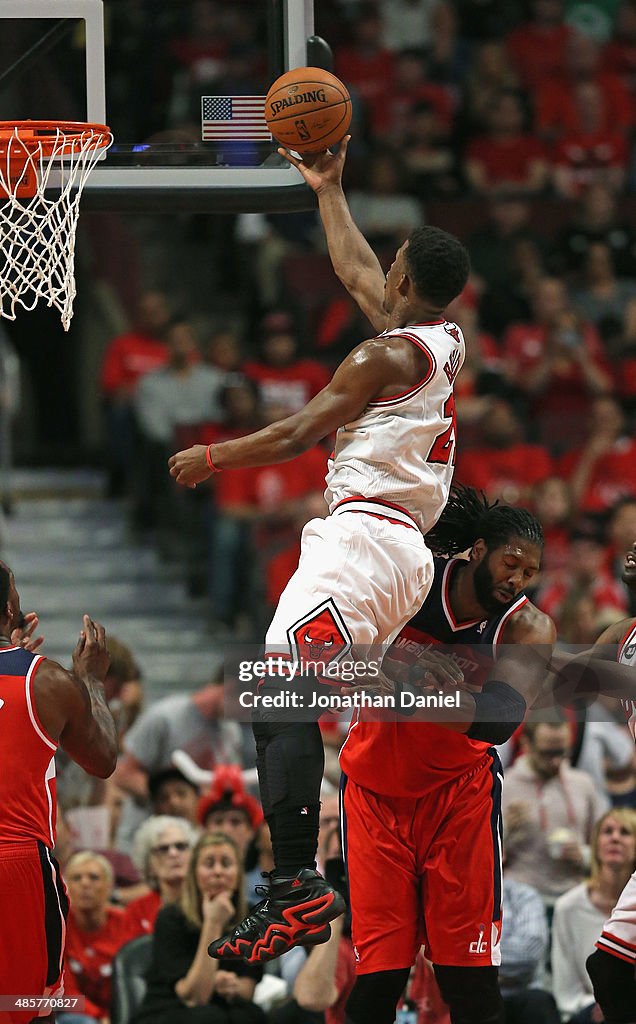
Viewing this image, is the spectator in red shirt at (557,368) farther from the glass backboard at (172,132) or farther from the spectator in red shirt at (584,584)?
the glass backboard at (172,132)

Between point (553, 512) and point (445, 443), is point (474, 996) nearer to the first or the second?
point (445, 443)

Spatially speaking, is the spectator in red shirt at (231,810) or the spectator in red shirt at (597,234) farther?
the spectator in red shirt at (597,234)

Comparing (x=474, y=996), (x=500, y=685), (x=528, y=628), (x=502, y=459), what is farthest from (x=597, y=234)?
(x=474, y=996)

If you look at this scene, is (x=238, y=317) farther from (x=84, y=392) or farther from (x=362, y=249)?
(x=362, y=249)

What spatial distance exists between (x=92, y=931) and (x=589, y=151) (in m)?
8.94

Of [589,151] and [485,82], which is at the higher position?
[485,82]

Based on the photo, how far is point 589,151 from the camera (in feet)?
45.4

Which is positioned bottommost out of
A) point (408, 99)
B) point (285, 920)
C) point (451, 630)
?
point (285, 920)

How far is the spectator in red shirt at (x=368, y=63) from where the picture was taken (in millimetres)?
13758

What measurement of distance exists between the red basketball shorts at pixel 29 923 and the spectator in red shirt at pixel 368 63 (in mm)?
9588

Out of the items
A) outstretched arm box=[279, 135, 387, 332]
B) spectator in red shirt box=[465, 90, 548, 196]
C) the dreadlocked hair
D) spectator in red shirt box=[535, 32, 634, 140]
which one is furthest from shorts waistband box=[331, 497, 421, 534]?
spectator in red shirt box=[535, 32, 634, 140]

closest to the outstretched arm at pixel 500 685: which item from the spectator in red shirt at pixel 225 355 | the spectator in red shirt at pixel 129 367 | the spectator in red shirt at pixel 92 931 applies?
the spectator in red shirt at pixel 92 931

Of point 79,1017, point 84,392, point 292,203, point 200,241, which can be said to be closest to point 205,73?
point 200,241

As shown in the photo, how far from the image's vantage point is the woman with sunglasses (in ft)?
22.2
